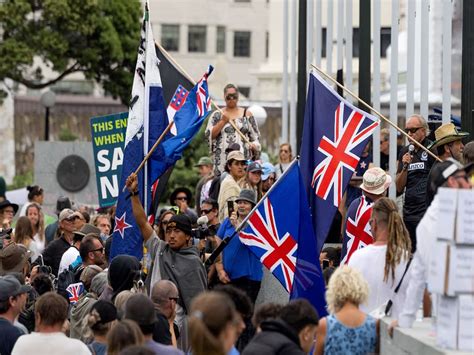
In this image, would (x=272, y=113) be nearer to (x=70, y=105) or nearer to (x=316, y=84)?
(x=70, y=105)

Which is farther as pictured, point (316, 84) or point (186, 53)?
point (186, 53)

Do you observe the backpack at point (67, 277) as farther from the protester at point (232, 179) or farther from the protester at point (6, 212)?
the protester at point (6, 212)

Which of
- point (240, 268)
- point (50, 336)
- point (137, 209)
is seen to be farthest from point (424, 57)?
point (50, 336)

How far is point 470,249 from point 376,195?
195 inches

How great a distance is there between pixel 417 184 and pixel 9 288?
5046mm

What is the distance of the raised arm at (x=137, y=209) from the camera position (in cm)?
1541

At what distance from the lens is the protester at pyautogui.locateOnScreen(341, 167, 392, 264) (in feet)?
48.8

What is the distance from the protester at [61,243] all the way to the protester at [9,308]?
495 centimetres

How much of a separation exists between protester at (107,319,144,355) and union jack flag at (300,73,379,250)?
4.33 metres

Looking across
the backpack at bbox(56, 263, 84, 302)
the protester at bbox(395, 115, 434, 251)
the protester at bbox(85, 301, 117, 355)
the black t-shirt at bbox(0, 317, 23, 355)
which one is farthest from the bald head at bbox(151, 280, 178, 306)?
the protester at bbox(395, 115, 434, 251)

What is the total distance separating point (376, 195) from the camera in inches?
588

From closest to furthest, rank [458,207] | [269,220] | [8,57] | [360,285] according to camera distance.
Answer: [458,207]
[360,285]
[269,220]
[8,57]

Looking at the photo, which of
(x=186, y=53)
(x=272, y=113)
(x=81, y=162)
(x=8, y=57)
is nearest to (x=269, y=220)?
(x=81, y=162)

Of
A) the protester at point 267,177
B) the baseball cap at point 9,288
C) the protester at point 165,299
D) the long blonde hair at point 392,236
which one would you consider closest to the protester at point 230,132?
the protester at point 267,177
